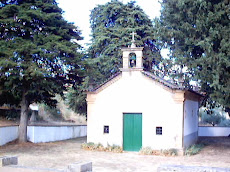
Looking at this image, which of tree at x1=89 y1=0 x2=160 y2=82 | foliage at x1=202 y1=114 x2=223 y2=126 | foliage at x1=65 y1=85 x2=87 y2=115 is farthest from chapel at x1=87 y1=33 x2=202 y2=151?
foliage at x1=202 y1=114 x2=223 y2=126

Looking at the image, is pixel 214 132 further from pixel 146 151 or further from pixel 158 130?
pixel 146 151

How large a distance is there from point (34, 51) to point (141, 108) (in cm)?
749

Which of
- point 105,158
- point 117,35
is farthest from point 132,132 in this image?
point 117,35

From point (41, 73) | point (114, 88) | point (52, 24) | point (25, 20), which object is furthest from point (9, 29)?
point (114, 88)

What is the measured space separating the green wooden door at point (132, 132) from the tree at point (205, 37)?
448 cm

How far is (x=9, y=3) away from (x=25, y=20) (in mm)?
2274

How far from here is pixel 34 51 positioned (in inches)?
674

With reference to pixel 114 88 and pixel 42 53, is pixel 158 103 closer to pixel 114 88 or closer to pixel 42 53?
pixel 114 88

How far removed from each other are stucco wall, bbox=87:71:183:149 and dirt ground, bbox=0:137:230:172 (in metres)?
1.38

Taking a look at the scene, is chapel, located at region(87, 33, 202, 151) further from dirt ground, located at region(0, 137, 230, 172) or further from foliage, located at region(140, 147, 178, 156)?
dirt ground, located at region(0, 137, 230, 172)

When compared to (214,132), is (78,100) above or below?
above

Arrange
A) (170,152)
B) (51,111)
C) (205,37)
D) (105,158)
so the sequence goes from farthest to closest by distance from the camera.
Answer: (51,111) < (170,152) < (205,37) < (105,158)

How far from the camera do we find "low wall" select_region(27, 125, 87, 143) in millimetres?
22148

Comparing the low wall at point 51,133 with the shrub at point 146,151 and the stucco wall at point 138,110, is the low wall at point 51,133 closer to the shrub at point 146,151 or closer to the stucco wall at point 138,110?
the stucco wall at point 138,110
